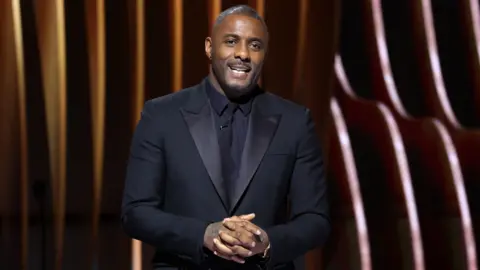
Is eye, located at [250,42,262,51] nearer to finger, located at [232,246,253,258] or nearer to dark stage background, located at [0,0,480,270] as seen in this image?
finger, located at [232,246,253,258]

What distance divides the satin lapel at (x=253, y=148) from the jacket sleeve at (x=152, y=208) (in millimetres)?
69

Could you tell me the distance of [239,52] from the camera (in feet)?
3.25

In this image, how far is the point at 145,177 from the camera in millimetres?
968

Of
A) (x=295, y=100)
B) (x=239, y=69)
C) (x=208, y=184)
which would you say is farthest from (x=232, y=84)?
(x=295, y=100)

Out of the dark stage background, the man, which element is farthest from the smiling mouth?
the dark stage background

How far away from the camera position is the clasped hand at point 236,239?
892 millimetres

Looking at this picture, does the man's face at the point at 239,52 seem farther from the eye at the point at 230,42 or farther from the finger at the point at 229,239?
the finger at the point at 229,239

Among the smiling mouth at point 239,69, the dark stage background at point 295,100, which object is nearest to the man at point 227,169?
the smiling mouth at point 239,69

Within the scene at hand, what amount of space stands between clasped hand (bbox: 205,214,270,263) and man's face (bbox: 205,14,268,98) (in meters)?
0.19

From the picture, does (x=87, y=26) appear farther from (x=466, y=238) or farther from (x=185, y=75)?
(x=466, y=238)

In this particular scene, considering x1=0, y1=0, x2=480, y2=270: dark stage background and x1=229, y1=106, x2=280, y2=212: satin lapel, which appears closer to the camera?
x1=229, y1=106, x2=280, y2=212: satin lapel

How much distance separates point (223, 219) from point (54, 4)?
3.78 feet

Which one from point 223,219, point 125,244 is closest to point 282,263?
point 223,219

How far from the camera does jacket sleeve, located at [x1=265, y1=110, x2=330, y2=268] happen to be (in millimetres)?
956
